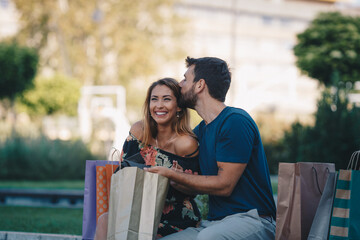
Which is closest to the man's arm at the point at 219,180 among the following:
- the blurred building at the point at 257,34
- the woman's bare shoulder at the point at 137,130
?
the woman's bare shoulder at the point at 137,130

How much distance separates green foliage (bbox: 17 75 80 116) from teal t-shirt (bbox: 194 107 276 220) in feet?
99.4

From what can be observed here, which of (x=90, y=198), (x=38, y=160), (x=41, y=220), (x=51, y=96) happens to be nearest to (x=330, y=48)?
(x=38, y=160)

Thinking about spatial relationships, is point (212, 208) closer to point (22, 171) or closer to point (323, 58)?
point (22, 171)

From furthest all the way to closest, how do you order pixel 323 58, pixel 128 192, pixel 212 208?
pixel 323 58
pixel 212 208
pixel 128 192

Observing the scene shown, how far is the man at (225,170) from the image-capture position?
345 cm

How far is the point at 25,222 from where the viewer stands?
7285 millimetres

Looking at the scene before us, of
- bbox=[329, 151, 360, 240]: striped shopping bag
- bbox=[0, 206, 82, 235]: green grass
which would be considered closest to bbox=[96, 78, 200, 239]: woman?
bbox=[329, 151, 360, 240]: striped shopping bag

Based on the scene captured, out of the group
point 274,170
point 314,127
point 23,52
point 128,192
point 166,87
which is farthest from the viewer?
point 23,52

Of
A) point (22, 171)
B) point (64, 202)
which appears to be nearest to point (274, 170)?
point (22, 171)

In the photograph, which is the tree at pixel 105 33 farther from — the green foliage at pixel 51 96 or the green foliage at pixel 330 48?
the green foliage at pixel 330 48

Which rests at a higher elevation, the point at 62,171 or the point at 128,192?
the point at 128,192

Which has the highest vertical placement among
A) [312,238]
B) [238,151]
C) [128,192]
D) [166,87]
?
[166,87]

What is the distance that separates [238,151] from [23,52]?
25.2 m

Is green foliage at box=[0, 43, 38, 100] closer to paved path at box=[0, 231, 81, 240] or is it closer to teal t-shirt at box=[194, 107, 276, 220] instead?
paved path at box=[0, 231, 81, 240]
